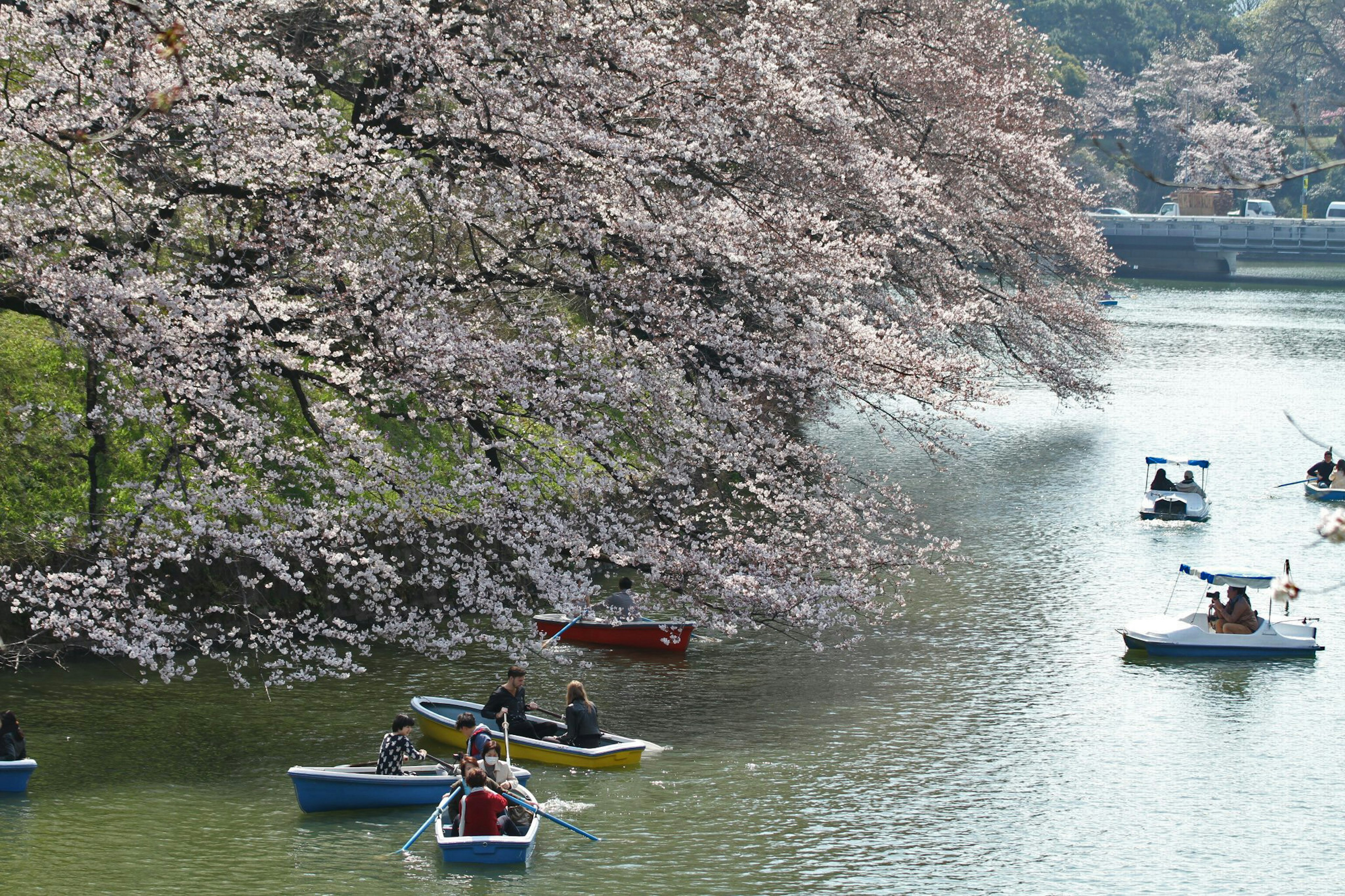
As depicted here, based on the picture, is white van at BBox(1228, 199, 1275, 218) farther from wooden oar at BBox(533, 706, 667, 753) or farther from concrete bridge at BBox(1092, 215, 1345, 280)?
wooden oar at BBox(533, 706, 667, 753)

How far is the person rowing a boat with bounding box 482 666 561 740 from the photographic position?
17812 mm

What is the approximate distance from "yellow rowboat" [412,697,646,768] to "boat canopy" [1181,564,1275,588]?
12072 millimetres

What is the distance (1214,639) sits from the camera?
2402 centimetres

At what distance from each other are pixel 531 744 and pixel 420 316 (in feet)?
18.1

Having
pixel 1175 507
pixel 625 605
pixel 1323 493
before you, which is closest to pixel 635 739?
pixel 625 605

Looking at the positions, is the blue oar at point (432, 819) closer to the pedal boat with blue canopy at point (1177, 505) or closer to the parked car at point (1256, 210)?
the pedal boat with blue canopy at point (1177, 505)

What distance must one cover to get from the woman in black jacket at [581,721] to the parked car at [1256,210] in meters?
87.8

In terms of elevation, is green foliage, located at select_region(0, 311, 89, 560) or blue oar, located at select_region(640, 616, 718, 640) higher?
green foliage, located at select_region(0, 311, 89, 560)

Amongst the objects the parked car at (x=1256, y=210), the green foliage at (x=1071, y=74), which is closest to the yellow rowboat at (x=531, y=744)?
the parked car at (x=1256, y=210)

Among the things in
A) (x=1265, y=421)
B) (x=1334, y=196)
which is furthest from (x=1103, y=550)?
(x=1334, y=196)

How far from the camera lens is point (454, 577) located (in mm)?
21922

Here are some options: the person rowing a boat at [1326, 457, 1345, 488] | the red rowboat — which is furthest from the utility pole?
the red rowboat

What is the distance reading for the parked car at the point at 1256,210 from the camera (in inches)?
3807

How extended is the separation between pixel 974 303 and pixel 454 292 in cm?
1093
